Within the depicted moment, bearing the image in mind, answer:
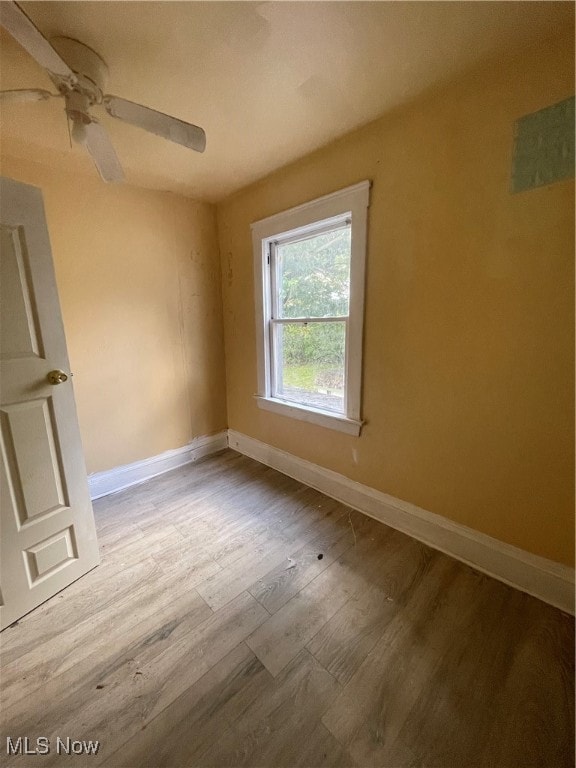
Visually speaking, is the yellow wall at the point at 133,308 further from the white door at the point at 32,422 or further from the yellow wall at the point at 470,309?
the yellow wall at the point at 470,309

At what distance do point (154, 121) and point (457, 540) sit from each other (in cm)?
248

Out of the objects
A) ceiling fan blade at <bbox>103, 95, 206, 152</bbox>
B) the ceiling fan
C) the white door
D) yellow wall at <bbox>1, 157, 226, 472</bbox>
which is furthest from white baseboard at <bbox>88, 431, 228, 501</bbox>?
ceiling fan blade at <bbox>103, 95, 206, 152</bbox>

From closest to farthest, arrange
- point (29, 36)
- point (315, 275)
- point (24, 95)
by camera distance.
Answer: point (29, 36)
point (24, 95)
point (315, 275)

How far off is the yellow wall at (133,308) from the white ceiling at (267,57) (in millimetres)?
429

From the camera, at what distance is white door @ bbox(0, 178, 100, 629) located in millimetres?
1260

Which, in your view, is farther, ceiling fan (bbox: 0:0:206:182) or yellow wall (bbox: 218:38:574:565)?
yellow wall (bbox: 218:38:574:565)

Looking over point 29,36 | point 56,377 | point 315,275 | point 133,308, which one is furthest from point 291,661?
point 133,308

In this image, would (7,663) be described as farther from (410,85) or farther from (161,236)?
(410,85)

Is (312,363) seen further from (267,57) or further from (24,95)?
(24,95)

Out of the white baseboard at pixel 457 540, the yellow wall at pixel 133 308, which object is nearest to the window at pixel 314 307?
the white baseboard at pixel 457 540

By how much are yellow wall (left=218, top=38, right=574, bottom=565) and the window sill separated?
0.38 feet

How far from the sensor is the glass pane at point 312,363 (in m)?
2.12

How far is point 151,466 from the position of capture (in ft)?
8.46

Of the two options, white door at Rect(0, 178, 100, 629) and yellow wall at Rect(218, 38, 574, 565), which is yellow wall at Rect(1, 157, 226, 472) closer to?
white door at Rect(0, 178, 100, 629)
